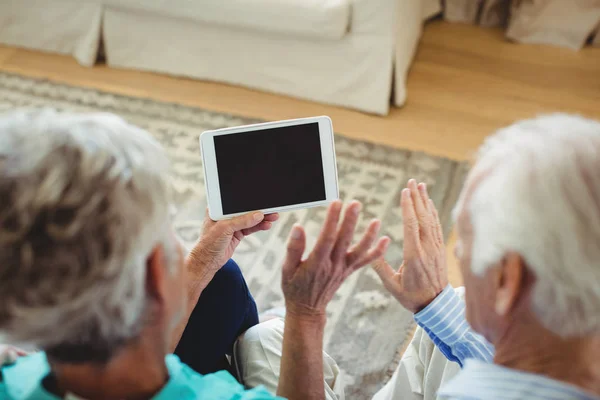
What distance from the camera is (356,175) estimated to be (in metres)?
1.98

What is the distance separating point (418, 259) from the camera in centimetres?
98

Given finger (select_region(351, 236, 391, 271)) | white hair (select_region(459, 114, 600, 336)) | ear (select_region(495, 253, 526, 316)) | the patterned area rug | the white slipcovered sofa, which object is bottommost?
the patterned area rug

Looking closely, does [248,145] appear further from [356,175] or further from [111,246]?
[356,175]

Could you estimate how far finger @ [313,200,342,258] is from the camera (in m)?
0.78

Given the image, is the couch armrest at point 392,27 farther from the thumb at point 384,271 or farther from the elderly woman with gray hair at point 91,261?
the elderly woman with gray hair at point 91,261

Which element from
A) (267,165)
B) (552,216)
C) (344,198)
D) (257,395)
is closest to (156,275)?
(257,395)

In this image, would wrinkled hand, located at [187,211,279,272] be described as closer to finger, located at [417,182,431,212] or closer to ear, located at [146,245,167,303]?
finger, located at [417,182,431,212]

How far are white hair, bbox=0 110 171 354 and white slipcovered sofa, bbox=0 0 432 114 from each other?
1561mm

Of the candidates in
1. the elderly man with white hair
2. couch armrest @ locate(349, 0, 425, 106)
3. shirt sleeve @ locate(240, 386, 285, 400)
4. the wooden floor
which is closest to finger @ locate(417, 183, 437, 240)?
the elderly man with white hair

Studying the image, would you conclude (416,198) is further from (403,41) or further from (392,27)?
(403,41)

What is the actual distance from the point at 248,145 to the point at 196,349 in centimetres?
39

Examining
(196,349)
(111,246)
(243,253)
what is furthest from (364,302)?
(111,246)

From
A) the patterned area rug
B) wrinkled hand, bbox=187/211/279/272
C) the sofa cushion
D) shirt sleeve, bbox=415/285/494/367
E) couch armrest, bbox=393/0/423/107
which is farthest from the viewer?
couch armrest, bbox=393/0/423/107

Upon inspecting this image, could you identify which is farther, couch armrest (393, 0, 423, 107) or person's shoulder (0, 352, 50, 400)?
couch armrest (393, 0, 423, 107)
